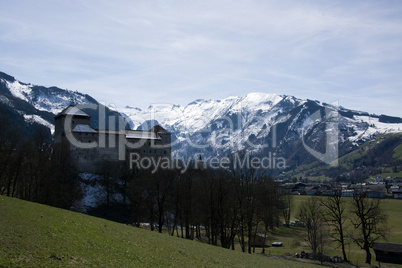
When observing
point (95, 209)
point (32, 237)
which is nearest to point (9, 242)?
point (32, 237)

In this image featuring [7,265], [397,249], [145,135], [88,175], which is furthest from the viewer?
[145,135]

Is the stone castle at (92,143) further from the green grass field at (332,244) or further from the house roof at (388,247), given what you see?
the house roof at (388,247)

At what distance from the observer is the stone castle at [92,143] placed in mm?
96188

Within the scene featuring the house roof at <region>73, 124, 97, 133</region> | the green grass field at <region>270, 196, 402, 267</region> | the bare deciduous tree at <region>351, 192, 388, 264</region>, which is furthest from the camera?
the house roof at <region>73, 124, 97, 133</region>

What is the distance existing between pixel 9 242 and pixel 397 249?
4949 cm

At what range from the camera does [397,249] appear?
4778 cm

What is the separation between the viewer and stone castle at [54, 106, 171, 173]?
316 feet

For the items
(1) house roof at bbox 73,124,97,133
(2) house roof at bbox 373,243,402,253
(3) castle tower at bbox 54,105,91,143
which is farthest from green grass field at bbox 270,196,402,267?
(3) castle tower at bbox 54,105,91,143

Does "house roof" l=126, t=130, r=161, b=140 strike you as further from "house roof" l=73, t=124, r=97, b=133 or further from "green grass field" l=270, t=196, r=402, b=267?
"green grass field" l=270, t=196, r=402, b=267

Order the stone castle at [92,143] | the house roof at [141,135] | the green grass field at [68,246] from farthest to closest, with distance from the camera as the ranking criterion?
the house roof at [141,135] → the stone castle at [92,143] → the green grass field at [68,246]

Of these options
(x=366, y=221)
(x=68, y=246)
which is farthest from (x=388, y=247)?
(x=68, y=246)

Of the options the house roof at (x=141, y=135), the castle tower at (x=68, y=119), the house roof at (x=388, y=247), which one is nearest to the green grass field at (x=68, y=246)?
the house roof at (x=388, y=247)

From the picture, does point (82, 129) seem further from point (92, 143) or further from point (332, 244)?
point (332, 244)

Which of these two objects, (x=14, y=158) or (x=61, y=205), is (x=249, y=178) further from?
(x=14, y=158)
